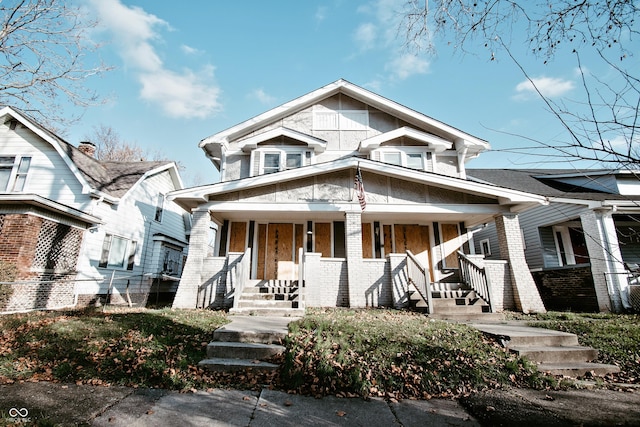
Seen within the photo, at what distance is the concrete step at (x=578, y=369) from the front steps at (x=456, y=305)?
308 centimetres

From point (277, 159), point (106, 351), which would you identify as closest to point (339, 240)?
point (277, 159)

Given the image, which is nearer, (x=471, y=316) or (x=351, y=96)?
(x=471, y=316)

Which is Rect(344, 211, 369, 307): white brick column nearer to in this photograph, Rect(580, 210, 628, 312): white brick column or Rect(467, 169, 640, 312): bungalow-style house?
Rect(467, 169, 640, 312): bungalow-style house

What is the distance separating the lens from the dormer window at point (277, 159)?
12.5 meters

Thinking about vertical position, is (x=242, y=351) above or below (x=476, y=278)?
below

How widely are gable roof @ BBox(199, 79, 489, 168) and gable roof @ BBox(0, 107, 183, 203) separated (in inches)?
178

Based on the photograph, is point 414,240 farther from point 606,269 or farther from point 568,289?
point 606,269

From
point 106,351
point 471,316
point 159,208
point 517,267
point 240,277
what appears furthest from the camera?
point 159,208

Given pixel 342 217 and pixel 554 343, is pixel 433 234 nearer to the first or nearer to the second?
pixel 342 217

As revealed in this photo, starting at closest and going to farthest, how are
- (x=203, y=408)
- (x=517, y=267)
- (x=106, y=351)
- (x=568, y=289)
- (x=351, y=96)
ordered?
(x=203, y=408), (x=106, y=351), (x=517, y=267), (x=568, y=289), (x=351, y=96)

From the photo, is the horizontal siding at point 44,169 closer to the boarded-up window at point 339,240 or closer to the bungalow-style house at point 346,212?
the bungalow-style house at point 346,212

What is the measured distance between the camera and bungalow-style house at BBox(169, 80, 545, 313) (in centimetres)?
941

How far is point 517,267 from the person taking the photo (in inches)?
380

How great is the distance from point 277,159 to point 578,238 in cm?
1427
